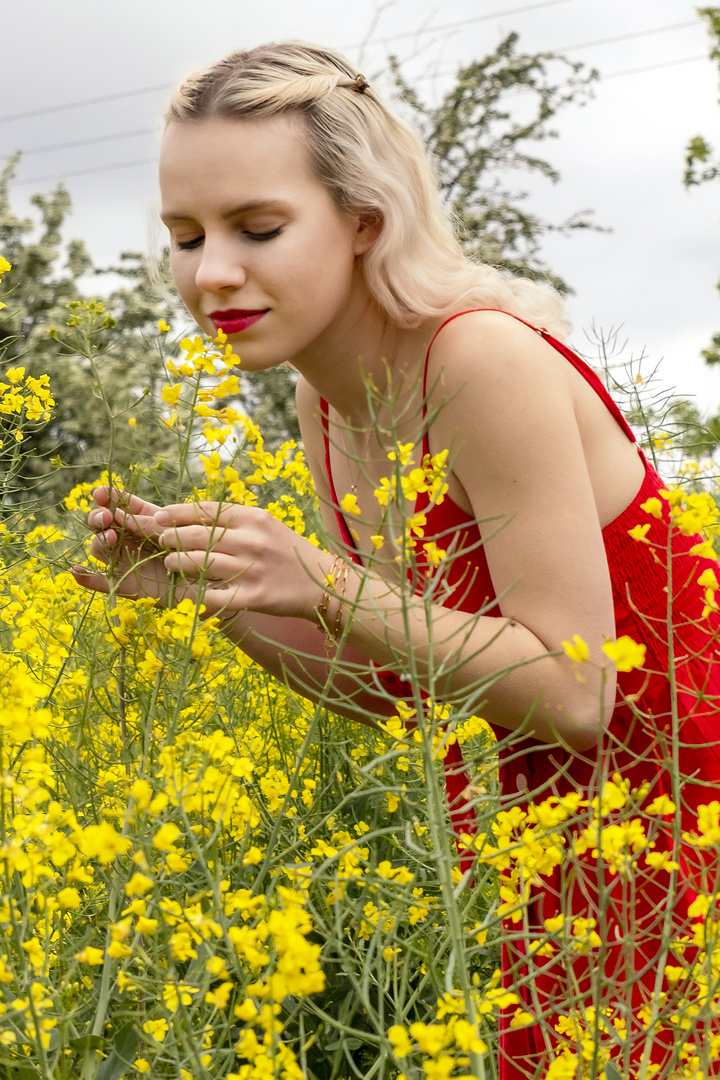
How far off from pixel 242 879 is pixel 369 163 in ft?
3.32

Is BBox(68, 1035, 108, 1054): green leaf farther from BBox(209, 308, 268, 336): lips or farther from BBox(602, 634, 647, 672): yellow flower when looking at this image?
BBox(209, 308, 268, 336): lips

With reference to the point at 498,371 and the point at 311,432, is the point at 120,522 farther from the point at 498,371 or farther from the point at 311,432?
the point at 311,432

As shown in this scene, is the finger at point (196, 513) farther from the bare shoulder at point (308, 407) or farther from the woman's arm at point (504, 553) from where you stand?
the bare shoulder at point (308, 407)

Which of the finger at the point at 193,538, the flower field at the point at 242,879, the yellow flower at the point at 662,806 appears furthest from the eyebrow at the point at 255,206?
the yellow flower at the point at 662,806

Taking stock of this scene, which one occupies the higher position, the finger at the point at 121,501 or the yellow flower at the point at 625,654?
the finger at the point at 121,501

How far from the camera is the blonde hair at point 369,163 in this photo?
1383mm

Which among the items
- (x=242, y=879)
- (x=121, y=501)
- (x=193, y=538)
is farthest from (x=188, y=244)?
(x=242, y=879)

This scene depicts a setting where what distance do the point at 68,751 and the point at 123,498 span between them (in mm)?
359

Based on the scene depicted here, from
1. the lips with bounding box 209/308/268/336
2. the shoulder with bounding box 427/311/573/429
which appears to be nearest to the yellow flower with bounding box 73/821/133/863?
the shoulder with bounding box 427/311/573/429

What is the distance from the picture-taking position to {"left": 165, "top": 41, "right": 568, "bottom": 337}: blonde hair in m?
1.38

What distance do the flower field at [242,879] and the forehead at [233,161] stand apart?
22 centimetres

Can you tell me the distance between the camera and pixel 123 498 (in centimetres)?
120

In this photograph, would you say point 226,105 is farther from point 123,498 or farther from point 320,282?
point 123,498

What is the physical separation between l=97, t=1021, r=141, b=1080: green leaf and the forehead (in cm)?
92
